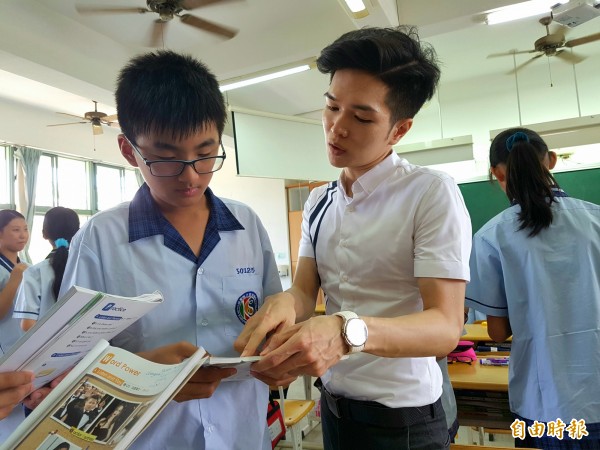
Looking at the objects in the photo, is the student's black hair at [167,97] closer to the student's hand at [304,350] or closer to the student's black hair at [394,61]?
the student's black hair at [394,61]

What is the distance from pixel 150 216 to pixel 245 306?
12.9 inches

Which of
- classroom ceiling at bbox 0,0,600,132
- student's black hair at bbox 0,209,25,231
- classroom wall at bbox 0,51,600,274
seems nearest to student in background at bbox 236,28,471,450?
classroom ceiling at bbox 0,0,600,132

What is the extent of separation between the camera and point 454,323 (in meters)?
0.95

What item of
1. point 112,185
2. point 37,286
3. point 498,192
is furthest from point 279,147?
point 112,185

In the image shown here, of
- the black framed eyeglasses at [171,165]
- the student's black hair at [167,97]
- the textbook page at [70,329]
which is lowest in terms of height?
the textbook page at [70,329]

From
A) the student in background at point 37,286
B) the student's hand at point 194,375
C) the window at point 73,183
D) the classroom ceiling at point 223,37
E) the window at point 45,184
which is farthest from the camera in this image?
the window at point 73,183

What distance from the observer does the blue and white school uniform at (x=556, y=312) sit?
5.35ft

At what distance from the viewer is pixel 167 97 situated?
3.14ft

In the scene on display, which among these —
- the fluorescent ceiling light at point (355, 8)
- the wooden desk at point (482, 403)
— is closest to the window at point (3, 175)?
the fluorescent ceiling light at point (355, 8)

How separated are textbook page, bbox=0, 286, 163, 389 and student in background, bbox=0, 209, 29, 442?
2.09 metres

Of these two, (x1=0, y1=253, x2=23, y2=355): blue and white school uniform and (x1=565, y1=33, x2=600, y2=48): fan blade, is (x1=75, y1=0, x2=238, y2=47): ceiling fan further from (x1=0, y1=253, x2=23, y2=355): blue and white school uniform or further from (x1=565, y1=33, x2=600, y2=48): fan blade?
(x1=565, y1=33, x2=600, y2=48): fan blade

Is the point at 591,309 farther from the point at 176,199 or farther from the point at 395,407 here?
the point at 176,199

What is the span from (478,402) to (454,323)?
1675 mm

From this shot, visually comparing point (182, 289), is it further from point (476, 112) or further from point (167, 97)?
point (476, 112)
